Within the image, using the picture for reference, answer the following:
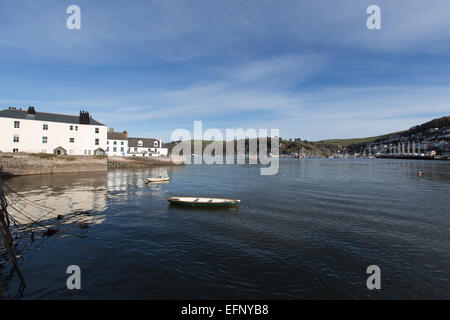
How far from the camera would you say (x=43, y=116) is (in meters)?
63.8

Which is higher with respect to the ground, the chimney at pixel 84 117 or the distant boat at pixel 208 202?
the chimney at pixel 84 117

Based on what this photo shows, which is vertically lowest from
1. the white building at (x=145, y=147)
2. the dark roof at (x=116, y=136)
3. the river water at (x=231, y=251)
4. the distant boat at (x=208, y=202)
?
the river water at (x=231, y=251)

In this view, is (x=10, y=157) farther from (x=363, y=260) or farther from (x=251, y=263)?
(x=363, y=260)

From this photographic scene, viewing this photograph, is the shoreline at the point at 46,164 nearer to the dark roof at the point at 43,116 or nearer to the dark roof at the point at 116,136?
the dark roof at the point at 43,116

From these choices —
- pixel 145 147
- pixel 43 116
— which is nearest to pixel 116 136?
pixel 145 147

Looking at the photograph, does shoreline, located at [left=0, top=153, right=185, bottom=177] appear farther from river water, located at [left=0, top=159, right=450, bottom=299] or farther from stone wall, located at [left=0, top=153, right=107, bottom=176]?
river water, located at [left=0, top=159, right=450, bottom=299]

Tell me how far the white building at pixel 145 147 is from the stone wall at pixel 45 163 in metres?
39.0

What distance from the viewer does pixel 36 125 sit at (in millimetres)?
60656

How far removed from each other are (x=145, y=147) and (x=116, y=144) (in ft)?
49.3

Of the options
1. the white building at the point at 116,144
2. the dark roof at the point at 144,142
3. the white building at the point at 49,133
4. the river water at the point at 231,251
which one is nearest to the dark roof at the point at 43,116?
the white building at the point at 49,133

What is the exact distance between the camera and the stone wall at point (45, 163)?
51406mm

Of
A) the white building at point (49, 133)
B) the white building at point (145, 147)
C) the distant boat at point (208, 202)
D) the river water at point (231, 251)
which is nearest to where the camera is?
the river water at point (231, 251)

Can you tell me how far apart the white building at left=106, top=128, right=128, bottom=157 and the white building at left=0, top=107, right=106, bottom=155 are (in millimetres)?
27306
